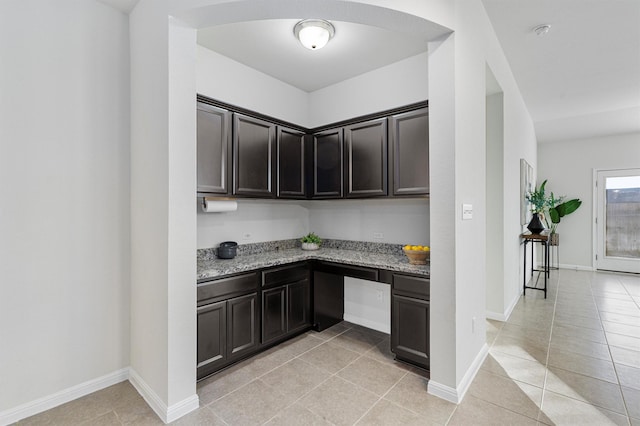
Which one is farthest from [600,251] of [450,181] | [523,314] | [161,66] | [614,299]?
[161,66]

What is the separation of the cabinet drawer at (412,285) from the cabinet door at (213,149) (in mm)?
1752

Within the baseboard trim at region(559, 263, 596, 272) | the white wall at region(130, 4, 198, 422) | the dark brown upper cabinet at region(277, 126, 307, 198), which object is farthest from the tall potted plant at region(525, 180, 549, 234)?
the white wall at region(130, 4, 198, 422)

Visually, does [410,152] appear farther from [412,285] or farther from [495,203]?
[495,203]

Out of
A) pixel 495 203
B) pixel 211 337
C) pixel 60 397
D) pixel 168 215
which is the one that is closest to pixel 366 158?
pixel 495 203

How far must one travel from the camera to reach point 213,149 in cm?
273

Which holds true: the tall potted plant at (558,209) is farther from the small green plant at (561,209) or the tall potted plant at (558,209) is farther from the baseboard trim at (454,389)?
the baseboard trim at (454,389)

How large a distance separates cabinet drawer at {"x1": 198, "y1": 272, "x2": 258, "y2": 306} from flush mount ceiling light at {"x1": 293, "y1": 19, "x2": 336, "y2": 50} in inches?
81.1

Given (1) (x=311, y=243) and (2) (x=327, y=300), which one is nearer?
(2) (x=327, y=300)

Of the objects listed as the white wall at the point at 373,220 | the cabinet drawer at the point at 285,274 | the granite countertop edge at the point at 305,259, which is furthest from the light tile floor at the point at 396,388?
the white wall at the point at 373,220

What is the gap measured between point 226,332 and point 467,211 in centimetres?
219

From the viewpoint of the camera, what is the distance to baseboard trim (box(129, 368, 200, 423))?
1965 millimetres

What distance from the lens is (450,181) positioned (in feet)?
7.20

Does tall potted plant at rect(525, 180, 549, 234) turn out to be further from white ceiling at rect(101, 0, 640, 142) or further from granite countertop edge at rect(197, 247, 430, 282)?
A: granite countertop edge at rect(197, 247, 430, 282)

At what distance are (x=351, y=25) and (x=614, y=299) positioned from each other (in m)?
5.41
